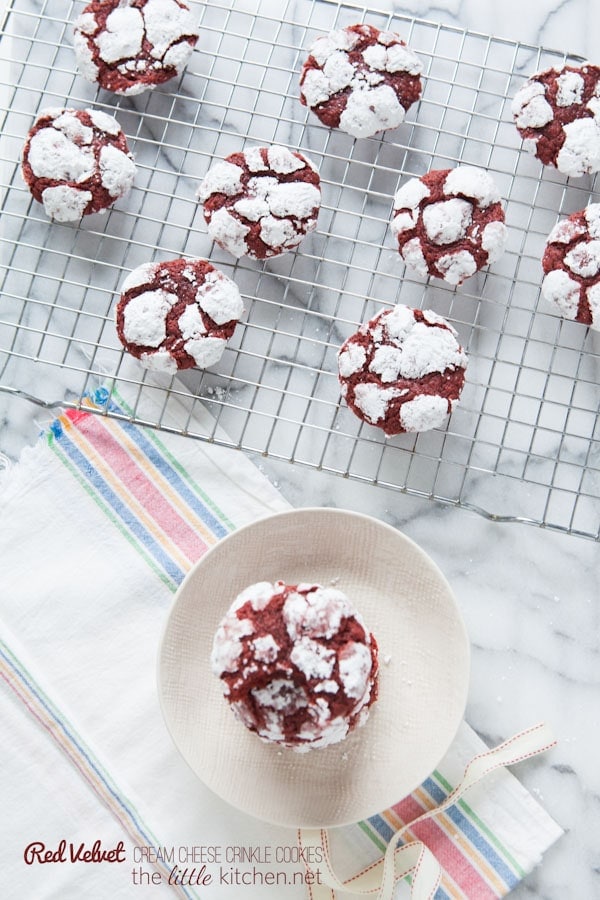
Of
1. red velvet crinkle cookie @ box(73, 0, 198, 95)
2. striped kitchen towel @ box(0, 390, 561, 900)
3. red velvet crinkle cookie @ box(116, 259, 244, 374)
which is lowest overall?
striped kitchen towel @ box(0, 390, 561, 900)

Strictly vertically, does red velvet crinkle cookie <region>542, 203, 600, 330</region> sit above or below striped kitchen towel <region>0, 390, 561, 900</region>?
above

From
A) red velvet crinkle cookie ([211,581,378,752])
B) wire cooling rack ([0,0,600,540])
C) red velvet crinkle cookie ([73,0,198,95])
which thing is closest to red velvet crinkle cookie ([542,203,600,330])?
wire cooling rack ([0,0,600,540])

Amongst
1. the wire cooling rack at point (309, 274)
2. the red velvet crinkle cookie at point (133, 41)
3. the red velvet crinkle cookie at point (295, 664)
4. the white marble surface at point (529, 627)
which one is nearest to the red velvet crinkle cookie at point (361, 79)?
the wire cooling rack at point (309, 274)

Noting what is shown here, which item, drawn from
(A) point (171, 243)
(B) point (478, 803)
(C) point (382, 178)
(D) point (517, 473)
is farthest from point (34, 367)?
(B) point (478, 803)

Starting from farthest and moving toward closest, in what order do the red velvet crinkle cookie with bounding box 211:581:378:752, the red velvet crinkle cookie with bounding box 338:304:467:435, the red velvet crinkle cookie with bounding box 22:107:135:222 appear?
the red velvet crinkle cookie with bounding box 22:107:135:222 → the red velvet crinkle cookie with bounding box 338:304:467:435 → the red velvet crinkle cookie with bounding box 211:581:378:752

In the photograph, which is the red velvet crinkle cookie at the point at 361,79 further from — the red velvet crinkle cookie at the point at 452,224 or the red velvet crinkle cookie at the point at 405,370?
the red velvet crinkle cookie at the point at 405,370

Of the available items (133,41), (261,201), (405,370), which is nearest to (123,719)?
(405,370)

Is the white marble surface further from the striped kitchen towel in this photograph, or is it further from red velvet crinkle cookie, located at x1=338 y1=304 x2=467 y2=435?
red velvet crinkle cookie, located at x1=338 y1=304 x2=467 y2=435

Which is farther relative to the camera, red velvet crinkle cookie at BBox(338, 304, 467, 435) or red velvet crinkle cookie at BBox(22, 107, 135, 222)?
red velvet crinkle cookie at BBox(22, 107, 135, 222)

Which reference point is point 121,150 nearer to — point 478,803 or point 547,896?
point 478,803
